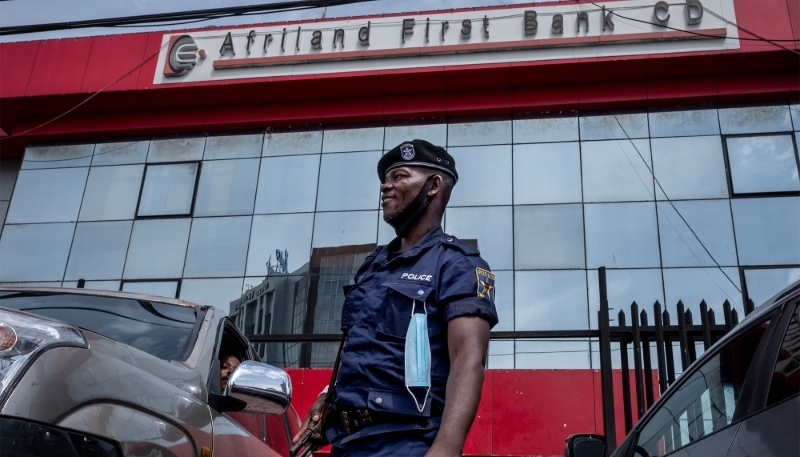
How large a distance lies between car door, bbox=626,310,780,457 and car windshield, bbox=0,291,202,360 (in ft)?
6.27

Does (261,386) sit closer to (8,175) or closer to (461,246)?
(461,246)

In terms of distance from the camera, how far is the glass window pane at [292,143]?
14.1 m

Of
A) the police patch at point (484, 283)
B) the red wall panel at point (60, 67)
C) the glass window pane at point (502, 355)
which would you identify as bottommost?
the police patch at point (484, 283)

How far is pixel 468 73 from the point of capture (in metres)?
13.1

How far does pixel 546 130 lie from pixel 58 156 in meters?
9.07

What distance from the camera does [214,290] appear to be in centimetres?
1323

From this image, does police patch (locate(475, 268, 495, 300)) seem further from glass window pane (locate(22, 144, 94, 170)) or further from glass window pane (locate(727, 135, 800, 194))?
glass window pane (locate(22, 144, 94, 170))

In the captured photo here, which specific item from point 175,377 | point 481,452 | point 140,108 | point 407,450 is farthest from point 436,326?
point 140,108

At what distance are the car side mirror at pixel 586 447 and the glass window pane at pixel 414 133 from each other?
10.3 m

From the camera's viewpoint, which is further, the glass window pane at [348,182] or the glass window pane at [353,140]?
the glass window pane at [353,140]

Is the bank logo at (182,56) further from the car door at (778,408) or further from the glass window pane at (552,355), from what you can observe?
the car door at (778,408)

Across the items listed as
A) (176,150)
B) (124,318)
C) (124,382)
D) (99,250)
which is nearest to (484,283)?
(124,382)

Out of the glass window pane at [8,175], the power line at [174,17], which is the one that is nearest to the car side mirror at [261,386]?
the power line at [174,17]

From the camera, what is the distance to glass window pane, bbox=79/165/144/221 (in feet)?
46.5
